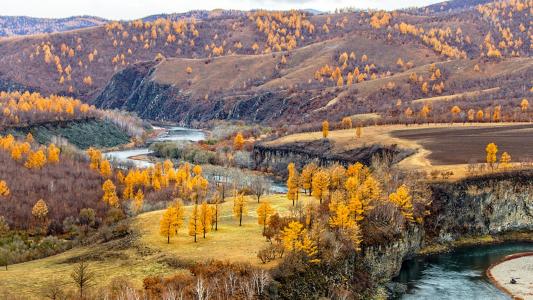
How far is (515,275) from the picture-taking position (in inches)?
4075

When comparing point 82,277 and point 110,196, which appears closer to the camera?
point 82,277

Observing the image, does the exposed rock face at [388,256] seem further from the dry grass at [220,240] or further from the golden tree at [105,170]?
the golden tree at [105,170]

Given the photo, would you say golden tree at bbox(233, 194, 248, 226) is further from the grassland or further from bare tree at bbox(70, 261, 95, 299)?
the grassland

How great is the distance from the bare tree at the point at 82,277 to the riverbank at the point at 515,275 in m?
66.8

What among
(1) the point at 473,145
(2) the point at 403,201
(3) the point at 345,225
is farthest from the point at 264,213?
(1) the point at 473,145

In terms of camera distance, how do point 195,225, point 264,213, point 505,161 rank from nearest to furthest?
point 195,225, point 264,213, point 505,161

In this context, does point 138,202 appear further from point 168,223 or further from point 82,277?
point 82,277

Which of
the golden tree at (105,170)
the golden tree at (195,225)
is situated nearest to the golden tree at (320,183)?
the golden tree at (195,225)

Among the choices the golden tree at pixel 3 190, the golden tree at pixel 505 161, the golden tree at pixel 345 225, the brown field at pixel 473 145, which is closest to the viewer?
the golden tree at pixel 345 225

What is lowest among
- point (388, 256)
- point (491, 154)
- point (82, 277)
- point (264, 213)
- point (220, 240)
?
point (388, 256)

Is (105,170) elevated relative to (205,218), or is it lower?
A: lower

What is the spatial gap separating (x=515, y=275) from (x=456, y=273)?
10196 mm

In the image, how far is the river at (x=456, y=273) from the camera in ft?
311

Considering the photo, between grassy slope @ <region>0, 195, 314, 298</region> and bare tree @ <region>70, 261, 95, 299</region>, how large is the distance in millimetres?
1091
